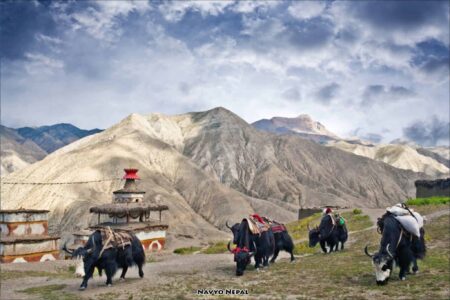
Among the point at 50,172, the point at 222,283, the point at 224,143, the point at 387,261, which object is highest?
the point at 224,143

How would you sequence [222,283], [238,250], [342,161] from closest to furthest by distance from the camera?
[222,283] → [238,250] → [342,161]

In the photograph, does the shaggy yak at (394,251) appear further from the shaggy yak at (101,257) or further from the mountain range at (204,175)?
the mountain range at (204,175)

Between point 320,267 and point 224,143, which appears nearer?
point 320,267

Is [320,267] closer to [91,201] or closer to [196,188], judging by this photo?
[91,201]

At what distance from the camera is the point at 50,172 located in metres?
108

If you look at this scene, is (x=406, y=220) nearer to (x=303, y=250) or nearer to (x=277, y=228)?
(x=277, y=228)

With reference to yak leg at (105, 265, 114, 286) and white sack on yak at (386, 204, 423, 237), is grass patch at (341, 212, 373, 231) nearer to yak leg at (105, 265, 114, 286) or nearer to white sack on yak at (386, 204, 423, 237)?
white sack on yak at (386, 204, 423, 237)

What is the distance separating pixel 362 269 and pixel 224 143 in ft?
450


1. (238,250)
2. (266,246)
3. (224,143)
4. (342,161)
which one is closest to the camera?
(238,250)

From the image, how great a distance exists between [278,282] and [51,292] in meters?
7.75

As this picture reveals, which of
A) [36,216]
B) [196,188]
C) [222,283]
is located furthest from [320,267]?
[196,188]

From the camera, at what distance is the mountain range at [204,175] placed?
315ft

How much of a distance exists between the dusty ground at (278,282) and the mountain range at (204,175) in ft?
179

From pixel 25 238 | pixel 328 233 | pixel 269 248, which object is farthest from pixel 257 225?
pixel 25 238
